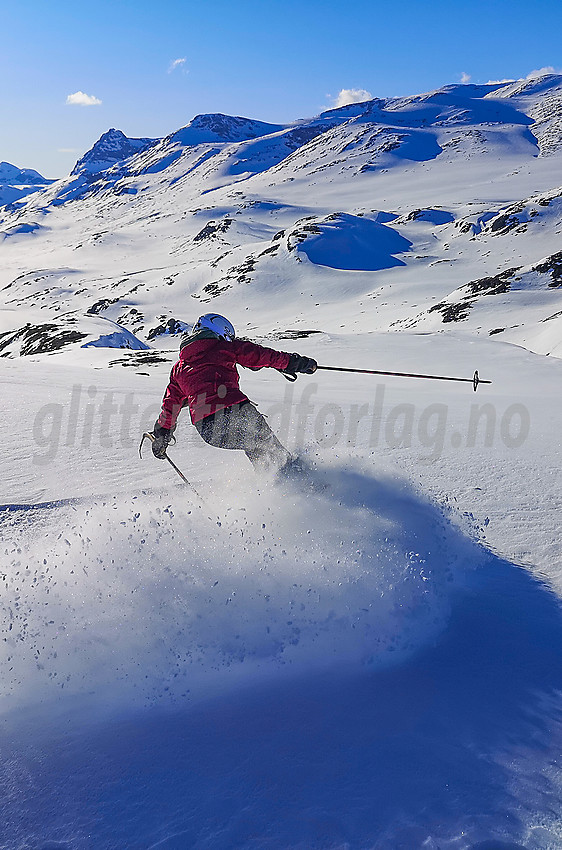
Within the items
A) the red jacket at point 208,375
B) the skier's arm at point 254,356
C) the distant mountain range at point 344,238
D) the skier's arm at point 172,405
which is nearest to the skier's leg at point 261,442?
the red jacket at point 208,375

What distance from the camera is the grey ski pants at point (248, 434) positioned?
5.11 m

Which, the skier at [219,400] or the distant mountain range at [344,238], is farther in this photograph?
the distant mountain range at [344,238]

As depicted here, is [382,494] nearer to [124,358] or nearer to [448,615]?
[448,615]

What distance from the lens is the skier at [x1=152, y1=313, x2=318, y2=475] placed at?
5105 millimetres

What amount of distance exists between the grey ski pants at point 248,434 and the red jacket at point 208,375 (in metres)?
0.08

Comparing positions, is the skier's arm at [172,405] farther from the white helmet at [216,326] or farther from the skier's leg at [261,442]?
the skier's leg at [261,442]

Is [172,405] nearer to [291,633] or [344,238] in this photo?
[291,633]

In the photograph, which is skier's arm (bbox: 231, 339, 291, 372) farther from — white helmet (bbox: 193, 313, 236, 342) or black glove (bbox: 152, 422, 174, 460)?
black glove (bbox: 152, 422, 174, 460)

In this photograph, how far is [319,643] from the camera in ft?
11.2

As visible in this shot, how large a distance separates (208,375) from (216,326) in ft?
1.64

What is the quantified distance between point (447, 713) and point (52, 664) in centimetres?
227

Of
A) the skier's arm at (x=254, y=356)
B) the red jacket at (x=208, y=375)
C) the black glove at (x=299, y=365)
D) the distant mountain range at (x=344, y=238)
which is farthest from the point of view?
the distant mountain range at (x=344, y=238)

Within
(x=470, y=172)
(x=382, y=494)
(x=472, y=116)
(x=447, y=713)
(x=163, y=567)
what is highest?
(x=472, y=116)

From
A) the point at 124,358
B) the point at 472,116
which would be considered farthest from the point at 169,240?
the point at 472,116
